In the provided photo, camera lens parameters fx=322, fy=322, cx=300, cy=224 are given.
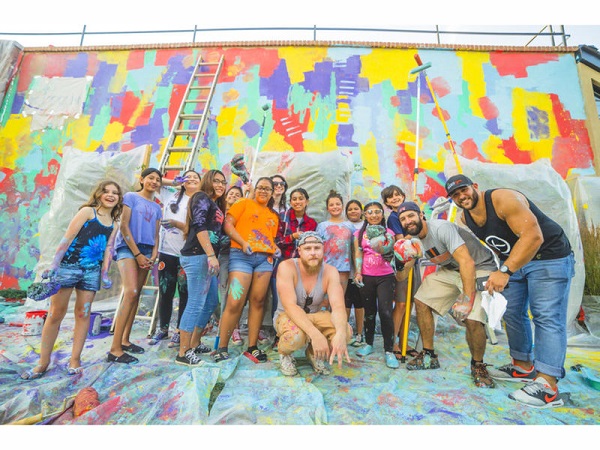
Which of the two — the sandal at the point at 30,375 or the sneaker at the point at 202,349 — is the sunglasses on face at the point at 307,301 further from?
the sandal at the point at 30,375

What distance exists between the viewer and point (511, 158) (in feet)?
14.9

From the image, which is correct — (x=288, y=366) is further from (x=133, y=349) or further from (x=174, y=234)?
(x=174, y=234)

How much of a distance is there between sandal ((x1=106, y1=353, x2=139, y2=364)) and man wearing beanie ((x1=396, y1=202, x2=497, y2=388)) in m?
1.92

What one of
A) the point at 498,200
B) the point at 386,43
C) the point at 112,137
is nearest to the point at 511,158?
the point at 386,43

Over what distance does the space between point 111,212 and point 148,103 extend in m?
3.31

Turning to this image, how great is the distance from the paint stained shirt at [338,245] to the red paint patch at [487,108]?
3331 mm

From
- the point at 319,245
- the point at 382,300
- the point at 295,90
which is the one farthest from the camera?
the point at 295,90

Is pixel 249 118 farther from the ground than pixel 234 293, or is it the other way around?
pixel 249 118

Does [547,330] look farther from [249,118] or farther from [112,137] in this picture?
[112,137]

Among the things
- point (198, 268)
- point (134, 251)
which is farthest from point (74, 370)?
point (198, 268)

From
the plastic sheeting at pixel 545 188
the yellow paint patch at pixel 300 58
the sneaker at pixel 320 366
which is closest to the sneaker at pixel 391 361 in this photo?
the sneaker at pixel 320 366

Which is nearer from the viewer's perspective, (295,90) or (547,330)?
(547,330)

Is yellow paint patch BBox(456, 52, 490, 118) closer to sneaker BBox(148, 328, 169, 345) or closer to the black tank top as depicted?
the black tank top

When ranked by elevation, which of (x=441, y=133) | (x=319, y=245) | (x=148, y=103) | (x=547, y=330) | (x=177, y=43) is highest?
(x=177, y=43)
